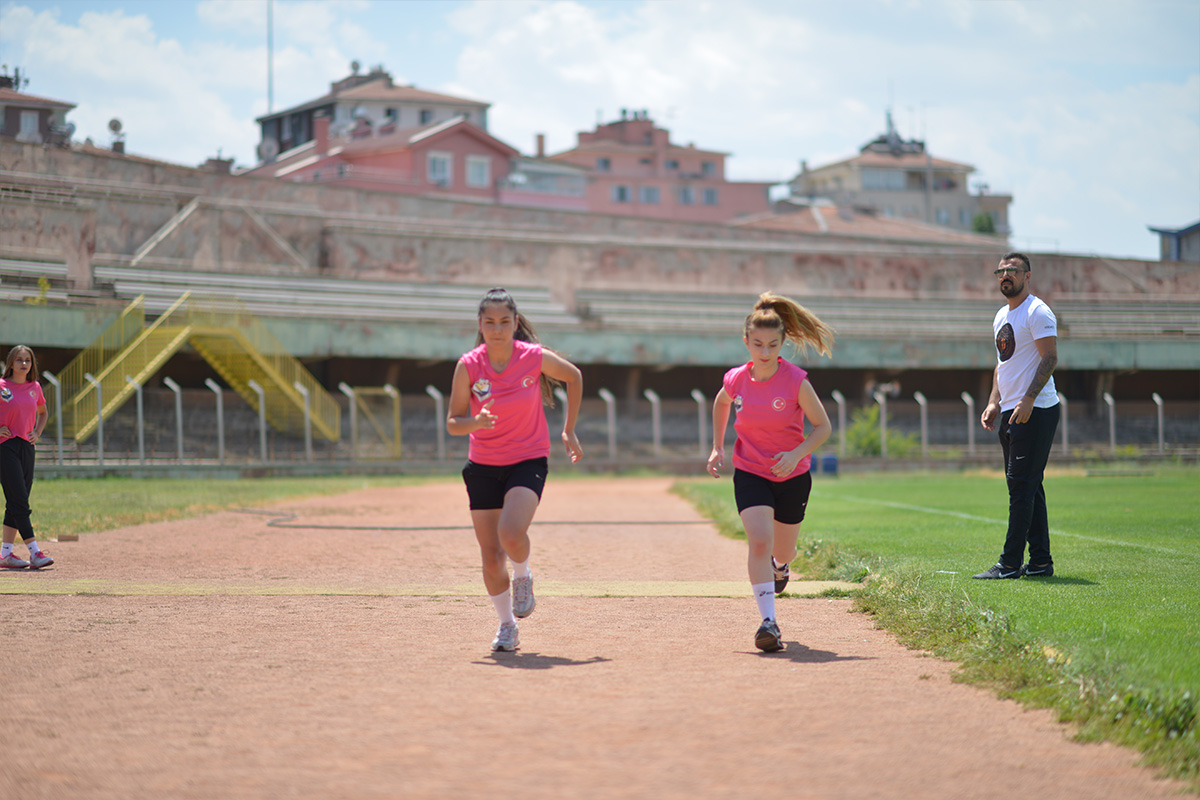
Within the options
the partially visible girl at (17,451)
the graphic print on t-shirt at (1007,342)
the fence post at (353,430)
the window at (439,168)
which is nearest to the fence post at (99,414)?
the fence post at (353,430)

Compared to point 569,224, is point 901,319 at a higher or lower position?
lower

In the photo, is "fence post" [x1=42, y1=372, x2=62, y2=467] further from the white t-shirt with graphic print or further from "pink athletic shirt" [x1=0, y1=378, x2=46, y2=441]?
the white t-shirt with graphic print

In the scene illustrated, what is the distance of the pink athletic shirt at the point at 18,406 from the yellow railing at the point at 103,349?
65.9 feet

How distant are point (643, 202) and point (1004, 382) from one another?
83.3 meters

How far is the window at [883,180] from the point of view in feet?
320

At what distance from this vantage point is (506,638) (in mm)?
6793

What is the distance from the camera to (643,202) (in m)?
90.8

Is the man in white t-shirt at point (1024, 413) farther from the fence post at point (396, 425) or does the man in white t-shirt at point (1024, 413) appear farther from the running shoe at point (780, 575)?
the fence post at point (396, 425)

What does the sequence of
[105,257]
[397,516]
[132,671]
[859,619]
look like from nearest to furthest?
[132,671] → [859,619] → [397,516] → [105,257]

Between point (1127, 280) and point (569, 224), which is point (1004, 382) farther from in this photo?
point (1127, 280)

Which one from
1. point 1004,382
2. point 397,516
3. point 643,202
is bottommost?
point 397,516

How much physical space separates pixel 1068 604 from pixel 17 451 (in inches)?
370

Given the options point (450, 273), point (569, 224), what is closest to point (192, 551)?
point (450, 273)

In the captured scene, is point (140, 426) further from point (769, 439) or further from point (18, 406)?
point (769, 439)
